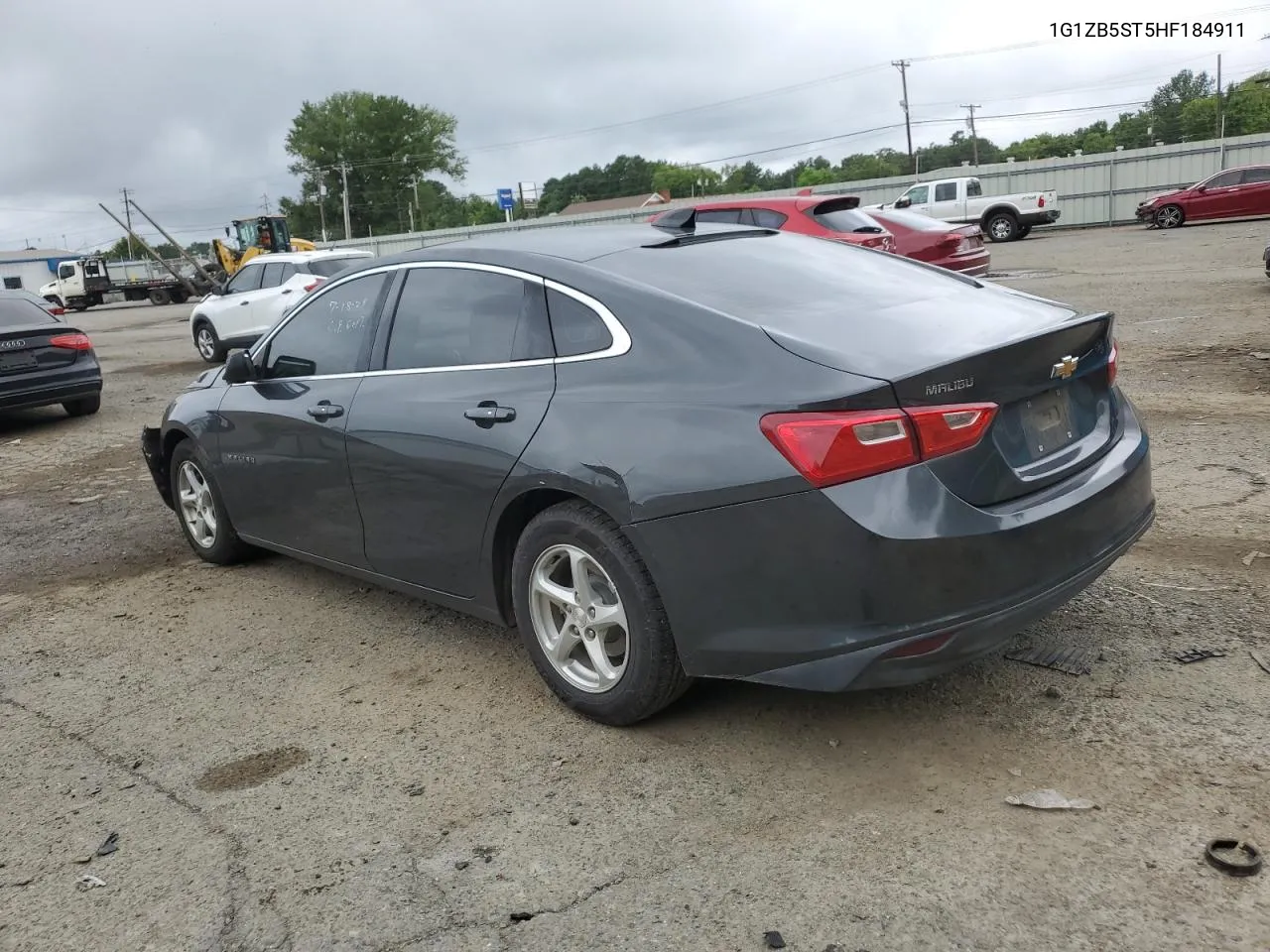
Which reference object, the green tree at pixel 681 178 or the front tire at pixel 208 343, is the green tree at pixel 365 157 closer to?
the green tree at pixel 681 178

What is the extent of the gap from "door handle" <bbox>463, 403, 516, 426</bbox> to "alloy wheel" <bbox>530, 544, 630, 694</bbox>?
49cm

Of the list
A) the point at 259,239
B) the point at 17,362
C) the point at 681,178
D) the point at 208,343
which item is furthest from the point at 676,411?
the point at 681,178

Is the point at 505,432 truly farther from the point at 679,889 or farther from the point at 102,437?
the point at 102,437

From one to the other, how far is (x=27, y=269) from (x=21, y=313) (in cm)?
9615

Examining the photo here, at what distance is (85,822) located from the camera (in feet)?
10.5

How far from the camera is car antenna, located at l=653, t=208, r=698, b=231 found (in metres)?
4.23

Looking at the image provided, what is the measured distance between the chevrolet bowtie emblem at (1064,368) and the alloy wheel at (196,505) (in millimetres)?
4182

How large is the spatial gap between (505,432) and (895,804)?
1.70 metres

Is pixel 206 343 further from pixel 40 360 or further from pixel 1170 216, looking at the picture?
pixel 1170 216

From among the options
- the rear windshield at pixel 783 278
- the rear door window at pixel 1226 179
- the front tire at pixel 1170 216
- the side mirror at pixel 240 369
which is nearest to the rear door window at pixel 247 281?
the side mirror at pixel 240 369

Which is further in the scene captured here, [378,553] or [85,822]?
[378,553]

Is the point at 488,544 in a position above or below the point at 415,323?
below

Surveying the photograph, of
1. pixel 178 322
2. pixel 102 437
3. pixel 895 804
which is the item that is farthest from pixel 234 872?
pixel 178 322

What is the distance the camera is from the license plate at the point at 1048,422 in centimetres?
313
